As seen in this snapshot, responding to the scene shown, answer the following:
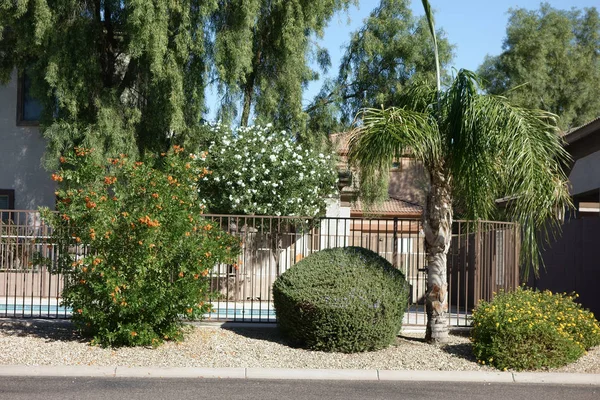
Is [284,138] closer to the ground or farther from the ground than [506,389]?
farther from the ground

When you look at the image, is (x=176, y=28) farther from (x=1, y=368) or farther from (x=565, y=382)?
(x=565, y=382)

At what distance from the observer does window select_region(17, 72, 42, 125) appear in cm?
2239

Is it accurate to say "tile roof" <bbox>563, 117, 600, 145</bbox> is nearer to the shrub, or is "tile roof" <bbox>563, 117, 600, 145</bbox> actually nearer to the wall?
the wall

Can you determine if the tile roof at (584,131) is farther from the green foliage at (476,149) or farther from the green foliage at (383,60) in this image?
the green foliage at (383,60)

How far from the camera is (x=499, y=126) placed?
1150 centimetres

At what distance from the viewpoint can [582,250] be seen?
15305mm

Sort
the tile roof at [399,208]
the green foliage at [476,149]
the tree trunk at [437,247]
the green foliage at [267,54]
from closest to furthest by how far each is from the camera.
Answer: the green foliage at [476,149]
the tree trunk at [437,247]
the green foliage at [267,54]
the tile roof at [399,208]

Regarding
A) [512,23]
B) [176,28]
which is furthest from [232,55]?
[512,23]

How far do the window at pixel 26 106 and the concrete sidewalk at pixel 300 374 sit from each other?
13607 millimetres

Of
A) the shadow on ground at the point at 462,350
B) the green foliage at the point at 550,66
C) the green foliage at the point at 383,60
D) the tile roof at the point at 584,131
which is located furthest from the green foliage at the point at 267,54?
the green foliage at the point at 550,66

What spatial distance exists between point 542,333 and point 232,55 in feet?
39.2

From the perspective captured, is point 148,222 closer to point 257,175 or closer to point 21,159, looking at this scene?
point 257,175

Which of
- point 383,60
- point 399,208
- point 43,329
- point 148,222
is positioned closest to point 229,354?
point 148,222

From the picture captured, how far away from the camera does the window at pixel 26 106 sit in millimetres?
22391
